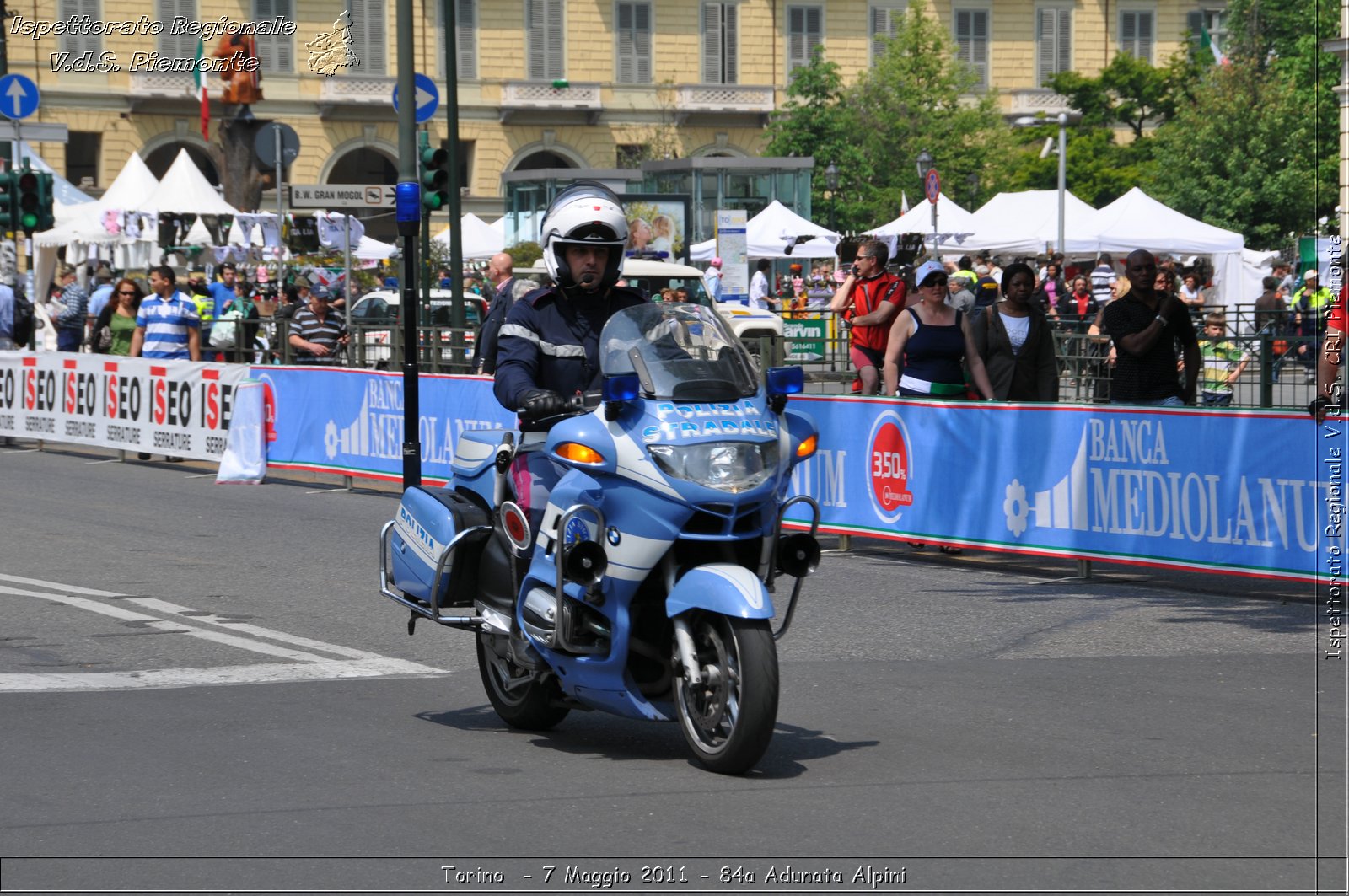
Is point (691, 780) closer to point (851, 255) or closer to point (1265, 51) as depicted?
point (851, 255)

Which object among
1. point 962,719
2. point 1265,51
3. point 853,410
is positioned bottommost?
point 962,719

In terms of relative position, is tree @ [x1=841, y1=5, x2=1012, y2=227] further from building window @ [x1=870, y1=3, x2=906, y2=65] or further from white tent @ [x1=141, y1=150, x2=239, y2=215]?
white tent @ [x1=141, y1=150, x2=239, y2=215]

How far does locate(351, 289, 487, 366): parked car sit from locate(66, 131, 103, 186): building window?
36.4 metres

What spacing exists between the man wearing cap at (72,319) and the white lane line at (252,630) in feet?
48.5

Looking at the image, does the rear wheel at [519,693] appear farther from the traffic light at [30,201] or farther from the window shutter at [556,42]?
the window shutter at [556,42]

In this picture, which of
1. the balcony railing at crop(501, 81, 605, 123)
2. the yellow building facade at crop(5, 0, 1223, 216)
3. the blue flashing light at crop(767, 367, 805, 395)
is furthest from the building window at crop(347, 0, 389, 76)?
the blue flashing light at crop(767, 367, 805, 395)

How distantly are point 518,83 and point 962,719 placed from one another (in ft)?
208

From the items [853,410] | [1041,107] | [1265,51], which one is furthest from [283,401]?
[1041,107]

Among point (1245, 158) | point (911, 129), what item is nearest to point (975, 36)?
point (911, 129)

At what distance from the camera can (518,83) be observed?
6881 centimetres

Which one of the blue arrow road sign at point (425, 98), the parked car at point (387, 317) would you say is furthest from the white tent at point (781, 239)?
the blue arrow road sign at point (425, 98)

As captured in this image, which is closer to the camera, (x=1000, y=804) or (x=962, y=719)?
(x=1000, y=804)

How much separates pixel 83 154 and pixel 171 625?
5867 cm

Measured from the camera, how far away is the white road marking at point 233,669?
821 cm
